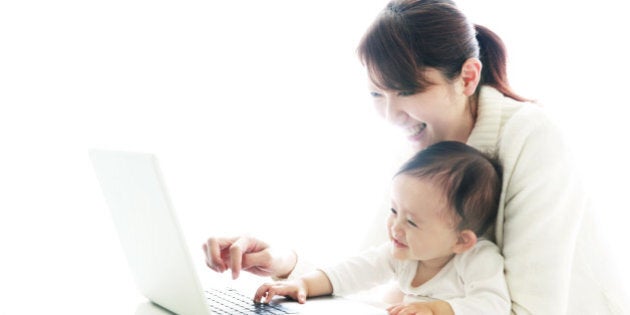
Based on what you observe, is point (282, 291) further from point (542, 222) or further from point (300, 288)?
point (542, 222)

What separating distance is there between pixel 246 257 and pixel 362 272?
247mm

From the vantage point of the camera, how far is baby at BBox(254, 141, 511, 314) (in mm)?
1455

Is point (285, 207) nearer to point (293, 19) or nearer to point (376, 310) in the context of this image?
point (293, 19)

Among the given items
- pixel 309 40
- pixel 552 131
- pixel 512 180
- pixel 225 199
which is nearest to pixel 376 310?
pixel 512 180

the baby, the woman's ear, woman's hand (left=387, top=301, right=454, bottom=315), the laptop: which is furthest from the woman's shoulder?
the woman's ear

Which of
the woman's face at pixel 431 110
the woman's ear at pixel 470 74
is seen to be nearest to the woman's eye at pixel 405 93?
the woman's face at pixel 431 110

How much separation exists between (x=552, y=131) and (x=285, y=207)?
1131 mm

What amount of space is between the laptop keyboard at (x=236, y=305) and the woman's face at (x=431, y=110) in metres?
0.47

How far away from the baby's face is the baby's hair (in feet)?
0.05

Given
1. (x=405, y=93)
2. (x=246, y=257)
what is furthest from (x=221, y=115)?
(x=405, y=93)

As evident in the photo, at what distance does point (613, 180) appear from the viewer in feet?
7.66

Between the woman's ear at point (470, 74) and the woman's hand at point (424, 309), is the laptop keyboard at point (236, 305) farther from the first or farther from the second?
the woman's ear at point (470, 74)

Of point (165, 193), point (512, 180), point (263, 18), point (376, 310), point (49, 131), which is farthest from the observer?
point (263, 18)

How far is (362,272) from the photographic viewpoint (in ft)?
5.43
